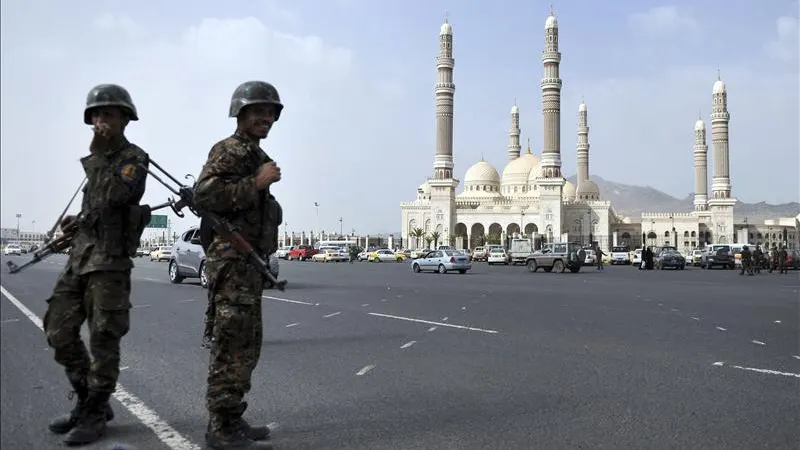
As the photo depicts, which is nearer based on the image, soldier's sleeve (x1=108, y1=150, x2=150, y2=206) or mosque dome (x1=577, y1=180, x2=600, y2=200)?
soldier's sleeve (x1=108, y1=150, x2=150, y2=206)

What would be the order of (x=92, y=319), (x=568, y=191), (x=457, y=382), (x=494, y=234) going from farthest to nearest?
(x=568, y=191) < (x=494, y=234) < (x=457, y=382) < (x=92, y=319)

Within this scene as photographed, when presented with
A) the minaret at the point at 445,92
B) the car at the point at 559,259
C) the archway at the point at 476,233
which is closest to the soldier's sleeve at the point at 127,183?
the car at the point at 559,259

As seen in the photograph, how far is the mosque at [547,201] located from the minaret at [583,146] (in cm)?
15

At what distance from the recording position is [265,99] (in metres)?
3.75

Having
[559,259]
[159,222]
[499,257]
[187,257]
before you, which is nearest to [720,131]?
[499,257]

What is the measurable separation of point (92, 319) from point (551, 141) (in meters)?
81.2

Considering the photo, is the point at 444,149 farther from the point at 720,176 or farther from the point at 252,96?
the point at 252,96

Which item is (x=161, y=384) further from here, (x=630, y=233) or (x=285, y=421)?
(x=630, y=233)

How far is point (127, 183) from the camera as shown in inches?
141

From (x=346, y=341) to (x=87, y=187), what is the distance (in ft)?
13.9

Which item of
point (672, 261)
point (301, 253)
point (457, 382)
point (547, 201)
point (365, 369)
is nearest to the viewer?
point (457, 382)

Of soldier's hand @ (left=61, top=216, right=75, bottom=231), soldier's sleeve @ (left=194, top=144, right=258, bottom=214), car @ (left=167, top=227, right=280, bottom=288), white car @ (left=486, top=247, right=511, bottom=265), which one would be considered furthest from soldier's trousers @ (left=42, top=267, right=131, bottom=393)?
white car @ (left=486, top=247, right=511, bottom=265)

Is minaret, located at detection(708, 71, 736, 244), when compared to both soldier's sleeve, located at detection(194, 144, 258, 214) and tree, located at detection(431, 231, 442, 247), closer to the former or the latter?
tree, located at detection(431, 231, 442, 247)

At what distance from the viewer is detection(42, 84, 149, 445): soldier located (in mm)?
3578
